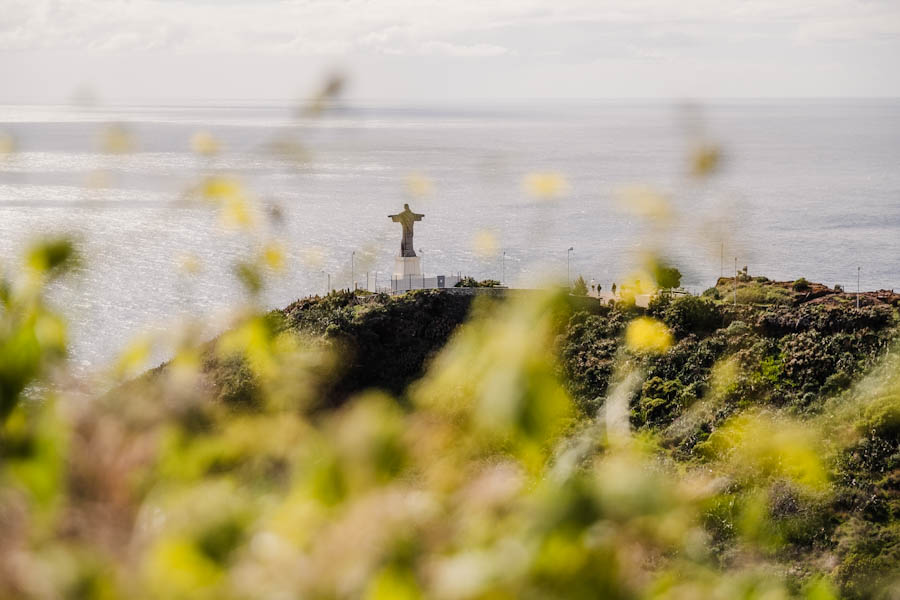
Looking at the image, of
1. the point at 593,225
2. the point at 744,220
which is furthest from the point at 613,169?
the point at 744,220

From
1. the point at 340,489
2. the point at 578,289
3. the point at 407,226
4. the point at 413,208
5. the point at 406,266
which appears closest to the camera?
the point at 340,489

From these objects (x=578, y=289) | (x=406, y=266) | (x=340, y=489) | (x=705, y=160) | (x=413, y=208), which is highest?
(x=705, y=160)

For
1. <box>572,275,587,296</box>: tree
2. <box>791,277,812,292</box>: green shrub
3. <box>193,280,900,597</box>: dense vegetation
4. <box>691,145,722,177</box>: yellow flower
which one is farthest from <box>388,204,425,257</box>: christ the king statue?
<box>691,145,722,177</box>: yellow flower

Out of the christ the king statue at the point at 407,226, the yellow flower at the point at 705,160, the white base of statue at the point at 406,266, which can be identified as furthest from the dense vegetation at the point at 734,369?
the yellow flower at the point at 705,160

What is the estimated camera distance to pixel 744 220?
3.57 metres

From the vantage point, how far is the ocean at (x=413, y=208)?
3404 millimetres

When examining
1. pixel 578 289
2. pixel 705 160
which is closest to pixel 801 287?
pixel 578 289

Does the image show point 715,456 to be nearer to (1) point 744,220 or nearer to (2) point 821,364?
(2) point 821,364

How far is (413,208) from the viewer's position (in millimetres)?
82375

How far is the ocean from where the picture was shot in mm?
3404

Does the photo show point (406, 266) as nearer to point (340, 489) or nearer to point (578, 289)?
point (578, 289)

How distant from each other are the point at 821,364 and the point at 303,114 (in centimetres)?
3055

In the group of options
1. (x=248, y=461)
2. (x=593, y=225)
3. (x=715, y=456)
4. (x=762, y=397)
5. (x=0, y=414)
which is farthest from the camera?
(x=593, y=225)

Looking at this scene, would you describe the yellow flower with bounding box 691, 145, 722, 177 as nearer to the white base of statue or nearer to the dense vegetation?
the dense vegetation
